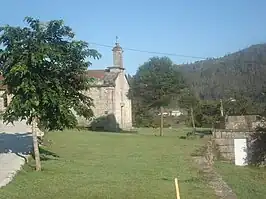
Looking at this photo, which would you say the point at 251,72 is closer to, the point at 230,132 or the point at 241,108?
the point at 241,108

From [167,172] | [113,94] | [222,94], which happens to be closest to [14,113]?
[167,172]

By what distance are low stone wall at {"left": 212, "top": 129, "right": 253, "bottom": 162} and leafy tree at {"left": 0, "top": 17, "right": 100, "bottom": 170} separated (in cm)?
1323

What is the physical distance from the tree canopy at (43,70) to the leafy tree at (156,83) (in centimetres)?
3032

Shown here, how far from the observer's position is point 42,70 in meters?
14.4

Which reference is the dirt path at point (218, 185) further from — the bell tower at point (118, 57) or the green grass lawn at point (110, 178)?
the bell tower at point (118, 57)

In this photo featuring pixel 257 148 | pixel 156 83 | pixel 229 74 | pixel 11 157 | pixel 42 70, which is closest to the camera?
pixel 42 70

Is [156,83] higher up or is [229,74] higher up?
[229,74]

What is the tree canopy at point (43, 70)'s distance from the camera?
45.1ft

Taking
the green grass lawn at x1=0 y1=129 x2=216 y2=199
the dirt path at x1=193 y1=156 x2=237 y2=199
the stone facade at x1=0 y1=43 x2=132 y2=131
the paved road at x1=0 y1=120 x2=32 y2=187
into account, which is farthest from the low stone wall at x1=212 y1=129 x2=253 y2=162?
the stone facade at x1=0 y1=43 x2=132 y2=131

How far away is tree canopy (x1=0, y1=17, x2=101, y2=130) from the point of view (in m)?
13.7

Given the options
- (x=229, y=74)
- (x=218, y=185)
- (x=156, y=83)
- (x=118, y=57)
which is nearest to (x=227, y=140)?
(x=218, y=185)

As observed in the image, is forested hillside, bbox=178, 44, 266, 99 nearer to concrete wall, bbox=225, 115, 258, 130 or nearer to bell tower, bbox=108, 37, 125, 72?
bell tower, bbox=108, 37, 125, 72

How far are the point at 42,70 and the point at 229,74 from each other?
5753 cm

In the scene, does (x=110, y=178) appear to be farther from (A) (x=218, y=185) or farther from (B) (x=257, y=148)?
(B) (x=257, y=148)
